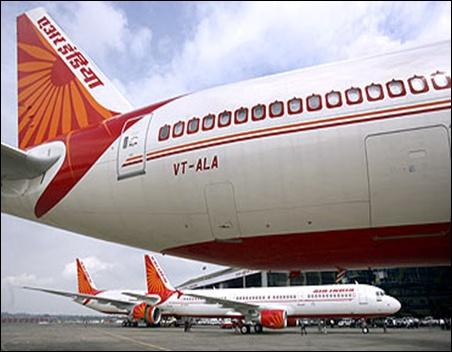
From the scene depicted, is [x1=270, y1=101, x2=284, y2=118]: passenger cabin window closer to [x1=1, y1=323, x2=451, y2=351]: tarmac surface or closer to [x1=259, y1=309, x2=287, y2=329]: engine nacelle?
[x1=1, y1=323, x2=451, y2=351]: tarmac surface

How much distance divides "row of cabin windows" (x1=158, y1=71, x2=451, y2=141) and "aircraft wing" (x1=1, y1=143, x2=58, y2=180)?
123 inches

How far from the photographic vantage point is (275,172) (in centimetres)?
778

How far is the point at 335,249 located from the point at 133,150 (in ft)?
15.2

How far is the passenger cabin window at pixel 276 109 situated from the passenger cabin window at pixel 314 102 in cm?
49

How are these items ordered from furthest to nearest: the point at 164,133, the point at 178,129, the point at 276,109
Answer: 1. the point at 164,133
2. the point at 178,129
3. the point at 276,109

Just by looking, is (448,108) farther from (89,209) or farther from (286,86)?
(89,209)

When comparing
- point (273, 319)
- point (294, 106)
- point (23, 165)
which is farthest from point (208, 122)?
point (273, 319)

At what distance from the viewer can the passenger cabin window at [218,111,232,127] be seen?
334 inches

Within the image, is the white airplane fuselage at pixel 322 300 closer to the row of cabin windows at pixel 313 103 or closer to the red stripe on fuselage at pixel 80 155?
the red stripe on fuselage at pixel 80 155

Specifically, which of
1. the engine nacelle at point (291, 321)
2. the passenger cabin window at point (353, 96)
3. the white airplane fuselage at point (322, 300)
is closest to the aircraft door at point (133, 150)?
the passenger cabin window at point (353, 96)

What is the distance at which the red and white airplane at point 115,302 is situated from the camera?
40594 millimetres

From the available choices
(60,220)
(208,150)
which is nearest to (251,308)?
(60,220)

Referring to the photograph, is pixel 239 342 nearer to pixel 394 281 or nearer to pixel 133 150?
pixel 133 150

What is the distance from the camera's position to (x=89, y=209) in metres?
9.85
